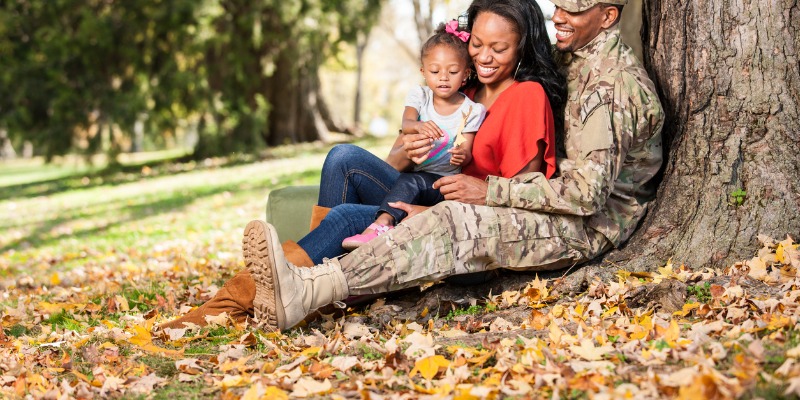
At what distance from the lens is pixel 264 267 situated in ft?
12.3

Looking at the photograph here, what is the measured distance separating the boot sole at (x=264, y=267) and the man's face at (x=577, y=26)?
185cm

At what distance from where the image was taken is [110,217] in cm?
1120

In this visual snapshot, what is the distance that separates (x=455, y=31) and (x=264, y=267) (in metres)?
1.74

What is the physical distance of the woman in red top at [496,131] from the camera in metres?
4.12

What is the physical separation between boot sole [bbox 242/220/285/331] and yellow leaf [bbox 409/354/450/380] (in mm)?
849

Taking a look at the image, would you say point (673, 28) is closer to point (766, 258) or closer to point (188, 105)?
point (766, 258)

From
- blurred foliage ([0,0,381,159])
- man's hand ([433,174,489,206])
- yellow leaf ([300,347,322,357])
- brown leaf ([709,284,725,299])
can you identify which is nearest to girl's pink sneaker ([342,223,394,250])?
man's hand ([433,174,489,206])

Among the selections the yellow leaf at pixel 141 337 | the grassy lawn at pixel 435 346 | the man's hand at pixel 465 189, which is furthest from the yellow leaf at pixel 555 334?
the yellow leaf at pixel 141 337

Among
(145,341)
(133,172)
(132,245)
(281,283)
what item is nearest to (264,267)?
(281,283)

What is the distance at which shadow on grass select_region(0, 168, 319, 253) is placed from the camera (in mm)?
10094

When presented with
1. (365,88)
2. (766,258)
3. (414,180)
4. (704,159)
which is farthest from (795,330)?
(365,88)

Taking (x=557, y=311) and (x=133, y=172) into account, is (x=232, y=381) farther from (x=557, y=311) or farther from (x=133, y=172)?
(x=133, y=172)

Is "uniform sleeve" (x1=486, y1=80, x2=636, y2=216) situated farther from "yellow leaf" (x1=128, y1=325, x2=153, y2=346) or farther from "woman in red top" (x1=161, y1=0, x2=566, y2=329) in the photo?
"yellow leaf" (x1=128, y1=325, x2=153, y2=346)

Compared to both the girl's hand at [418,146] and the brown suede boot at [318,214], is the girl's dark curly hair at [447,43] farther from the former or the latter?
the brown suede boot at [318,214]
